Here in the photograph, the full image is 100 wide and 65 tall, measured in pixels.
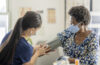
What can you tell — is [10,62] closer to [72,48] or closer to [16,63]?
[16,63]

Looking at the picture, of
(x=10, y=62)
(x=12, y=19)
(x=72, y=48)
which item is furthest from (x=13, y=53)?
(x=12, y=19)

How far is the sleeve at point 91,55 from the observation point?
5.41 feet

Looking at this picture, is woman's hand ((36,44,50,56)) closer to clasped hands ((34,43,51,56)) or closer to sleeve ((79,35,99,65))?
clasped hands ((34,43,51,56))

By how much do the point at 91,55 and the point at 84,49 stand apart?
10 centimetres

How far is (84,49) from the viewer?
1.69 metres

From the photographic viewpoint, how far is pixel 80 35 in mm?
1779

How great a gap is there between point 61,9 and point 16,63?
1549mm

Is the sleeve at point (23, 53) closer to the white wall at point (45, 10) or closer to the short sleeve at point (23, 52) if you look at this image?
the short sleeve at point (23, 52)

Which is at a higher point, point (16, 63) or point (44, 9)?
point (44, 9)

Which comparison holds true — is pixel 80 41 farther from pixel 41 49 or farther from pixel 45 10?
pixel 45 10

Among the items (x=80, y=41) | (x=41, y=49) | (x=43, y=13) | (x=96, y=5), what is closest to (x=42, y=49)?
(x=41, y=49)

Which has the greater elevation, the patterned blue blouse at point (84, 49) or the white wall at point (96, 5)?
the white wall at point (96, 5)

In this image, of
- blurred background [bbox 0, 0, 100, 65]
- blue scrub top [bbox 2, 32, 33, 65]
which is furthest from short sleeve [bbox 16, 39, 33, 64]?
blurred background [bbox 0, 0, 100, 65]

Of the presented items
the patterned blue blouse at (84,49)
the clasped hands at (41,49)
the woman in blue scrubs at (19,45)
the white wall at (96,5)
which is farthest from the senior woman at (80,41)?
the white wall at (96,5)
